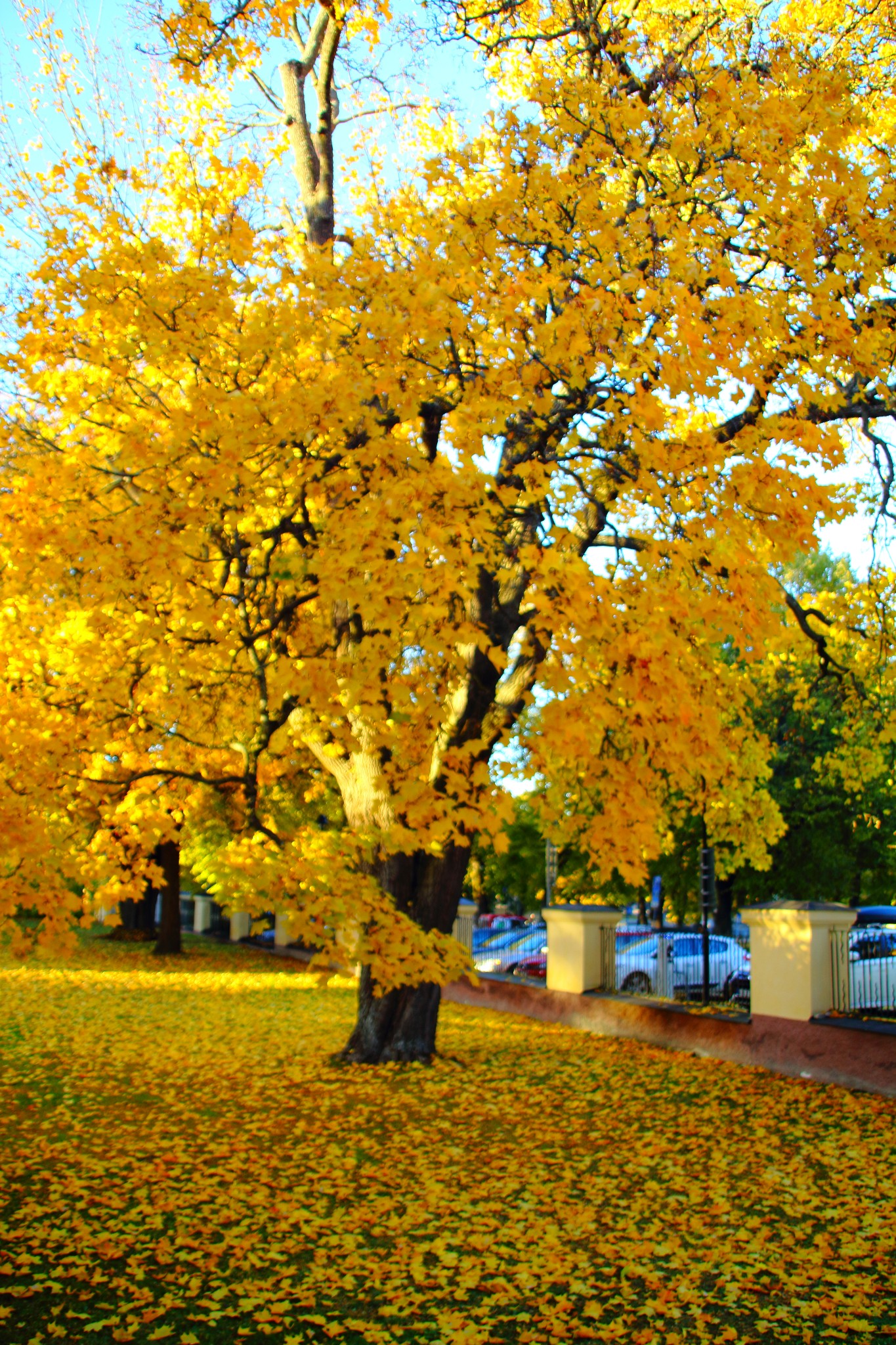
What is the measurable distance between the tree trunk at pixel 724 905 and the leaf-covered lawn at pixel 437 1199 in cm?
1911

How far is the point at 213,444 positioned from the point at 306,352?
6.04 feet

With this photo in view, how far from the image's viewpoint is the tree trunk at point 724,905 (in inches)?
1193

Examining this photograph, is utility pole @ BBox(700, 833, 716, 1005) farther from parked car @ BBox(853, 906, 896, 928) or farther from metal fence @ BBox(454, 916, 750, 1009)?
parked car @ BBox(853, 906, 896, 928)

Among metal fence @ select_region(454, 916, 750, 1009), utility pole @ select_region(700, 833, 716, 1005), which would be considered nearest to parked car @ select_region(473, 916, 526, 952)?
metal fence @ select_region(454, 916, 750, 1009)

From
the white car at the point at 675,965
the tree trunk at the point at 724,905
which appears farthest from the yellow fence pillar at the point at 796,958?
the tree trunk at the point at 724,905

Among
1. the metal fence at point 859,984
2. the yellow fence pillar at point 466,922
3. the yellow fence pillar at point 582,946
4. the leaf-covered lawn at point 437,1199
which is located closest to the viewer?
the leaf-covered lawn at point 437,1199

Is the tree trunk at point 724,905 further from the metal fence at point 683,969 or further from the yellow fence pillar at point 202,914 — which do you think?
the yellow fence pillar at point 202,914

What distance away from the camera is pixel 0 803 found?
5766mm

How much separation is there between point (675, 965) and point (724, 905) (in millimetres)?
17843

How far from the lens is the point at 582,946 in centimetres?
1429

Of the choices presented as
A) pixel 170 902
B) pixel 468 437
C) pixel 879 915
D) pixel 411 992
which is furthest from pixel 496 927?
pixel 468 437

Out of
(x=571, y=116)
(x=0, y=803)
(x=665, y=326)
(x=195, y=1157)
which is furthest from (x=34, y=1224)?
(x=571, y=116)

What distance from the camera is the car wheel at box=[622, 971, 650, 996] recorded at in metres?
15.6

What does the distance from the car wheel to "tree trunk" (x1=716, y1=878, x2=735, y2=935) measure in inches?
584
